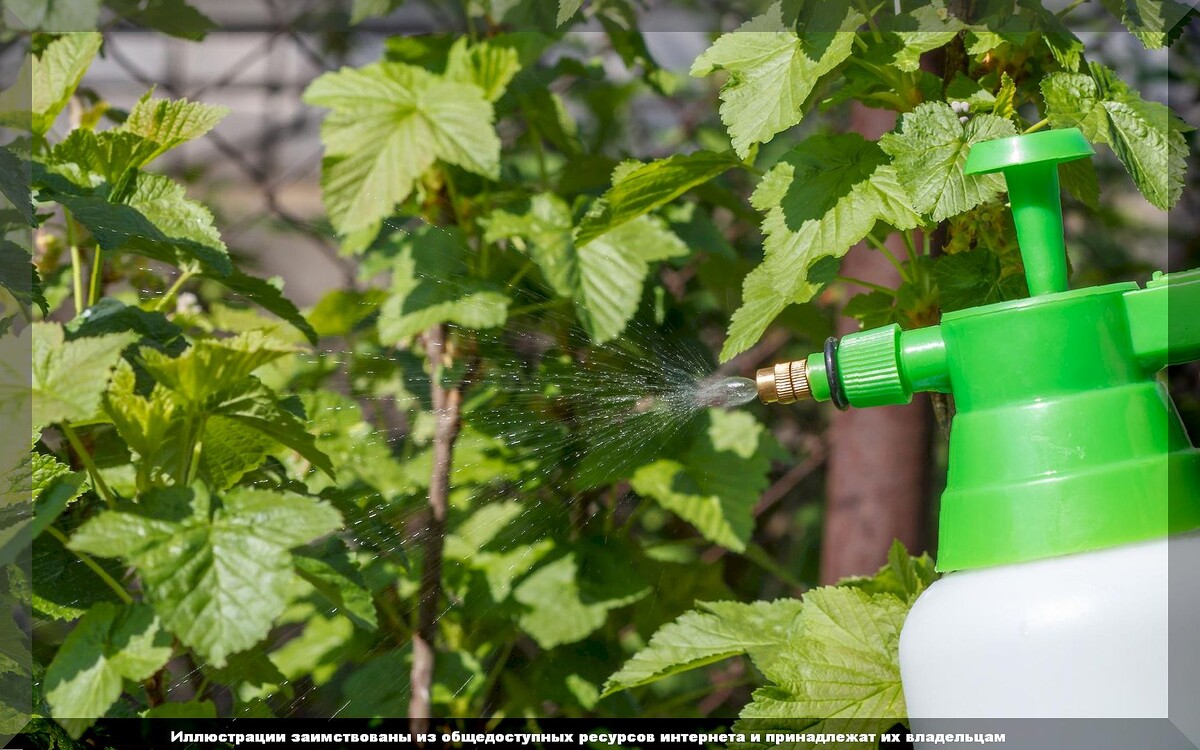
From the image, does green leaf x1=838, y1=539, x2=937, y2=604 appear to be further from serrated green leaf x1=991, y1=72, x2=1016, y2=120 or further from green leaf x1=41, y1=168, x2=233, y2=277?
green leaf x1=41, y1=168, x2=233, y2=277

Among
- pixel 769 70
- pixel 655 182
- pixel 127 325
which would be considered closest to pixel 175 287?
pixel 127 325

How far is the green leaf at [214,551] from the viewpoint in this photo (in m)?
0.68

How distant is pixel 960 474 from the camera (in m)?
0.57

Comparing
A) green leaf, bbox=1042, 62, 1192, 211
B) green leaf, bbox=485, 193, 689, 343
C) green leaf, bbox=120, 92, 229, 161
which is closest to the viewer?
green leaf, bbox=1042, 62, 1192, 211

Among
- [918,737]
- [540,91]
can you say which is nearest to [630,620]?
[540,91]

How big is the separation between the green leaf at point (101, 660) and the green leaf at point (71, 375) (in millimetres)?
138

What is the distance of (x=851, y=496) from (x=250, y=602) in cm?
90

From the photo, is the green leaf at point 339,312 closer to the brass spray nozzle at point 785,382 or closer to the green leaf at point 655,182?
the green leaf at point 655,182

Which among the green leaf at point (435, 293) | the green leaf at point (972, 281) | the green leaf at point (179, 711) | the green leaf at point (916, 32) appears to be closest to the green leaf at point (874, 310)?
the green leaf at point (972, 281)

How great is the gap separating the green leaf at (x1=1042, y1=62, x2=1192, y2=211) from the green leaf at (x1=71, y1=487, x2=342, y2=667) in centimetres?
52

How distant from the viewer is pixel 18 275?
2.45ft

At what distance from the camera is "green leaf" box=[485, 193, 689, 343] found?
0.97m

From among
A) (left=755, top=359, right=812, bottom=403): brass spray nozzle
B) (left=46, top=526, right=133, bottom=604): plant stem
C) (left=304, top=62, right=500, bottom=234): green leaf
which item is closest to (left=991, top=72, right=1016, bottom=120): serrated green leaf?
(left=755, top=359, right=812, bottom=403): brass spray nozzle

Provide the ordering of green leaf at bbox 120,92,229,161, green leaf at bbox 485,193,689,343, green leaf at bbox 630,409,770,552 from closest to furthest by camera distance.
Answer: green leaf at bbox 120,92,229,161
green leaf at bbox 485,193,689,343
green leaf at bbox 630,409,770,552
